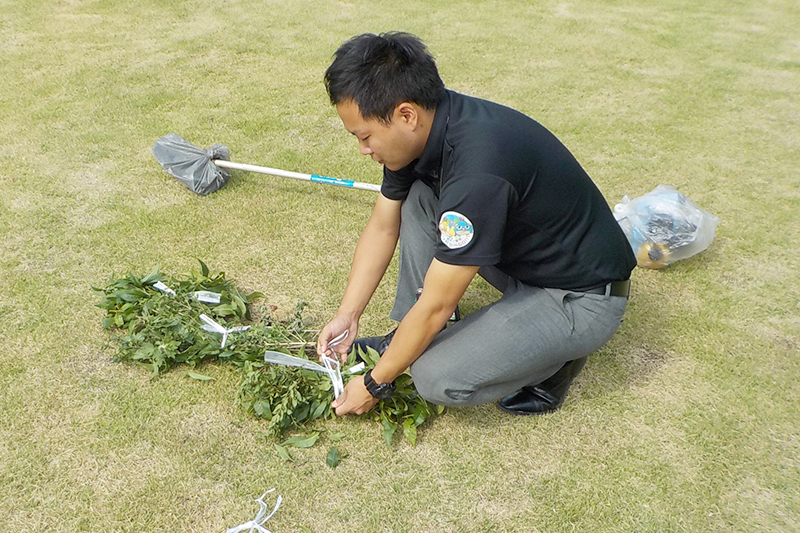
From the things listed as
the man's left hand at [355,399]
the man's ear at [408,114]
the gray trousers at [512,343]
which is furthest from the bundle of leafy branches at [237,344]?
the man's ear at [408,114]

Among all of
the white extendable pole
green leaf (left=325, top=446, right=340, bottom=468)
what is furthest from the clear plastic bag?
green leaf (left=325, top=446, right=340, bottom=468)

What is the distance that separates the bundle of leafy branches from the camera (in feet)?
8.00

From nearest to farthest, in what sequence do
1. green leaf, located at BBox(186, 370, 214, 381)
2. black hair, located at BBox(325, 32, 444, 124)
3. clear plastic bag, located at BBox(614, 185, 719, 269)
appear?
black hair, located at BBox(325, 32, 444, 124)
green leaf, located at BBox(186, 370, 214, 381)
clear plastic bag, located at BBox(614, 185, 719, 269)

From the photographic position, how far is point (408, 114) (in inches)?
76.0

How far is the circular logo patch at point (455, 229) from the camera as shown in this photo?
75.0 inches

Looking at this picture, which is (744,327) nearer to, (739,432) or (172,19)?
(739,432)

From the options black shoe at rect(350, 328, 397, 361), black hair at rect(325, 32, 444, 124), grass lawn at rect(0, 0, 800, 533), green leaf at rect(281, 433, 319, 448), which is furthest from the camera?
black shoe at rect(350, 328, 397, 361)

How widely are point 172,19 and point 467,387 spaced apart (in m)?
5.42

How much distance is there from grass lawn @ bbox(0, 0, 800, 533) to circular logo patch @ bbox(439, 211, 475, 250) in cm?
90

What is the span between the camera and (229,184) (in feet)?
12.8

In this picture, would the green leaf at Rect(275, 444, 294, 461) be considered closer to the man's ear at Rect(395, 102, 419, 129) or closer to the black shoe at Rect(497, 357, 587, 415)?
the black shoe at Rect(497, 357, 587, 415)

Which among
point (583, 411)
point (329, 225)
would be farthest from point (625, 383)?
point (329, 225)

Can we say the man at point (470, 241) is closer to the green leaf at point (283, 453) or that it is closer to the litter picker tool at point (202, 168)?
the green leaf at point (283, 453)

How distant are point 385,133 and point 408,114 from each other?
3.5 inches
